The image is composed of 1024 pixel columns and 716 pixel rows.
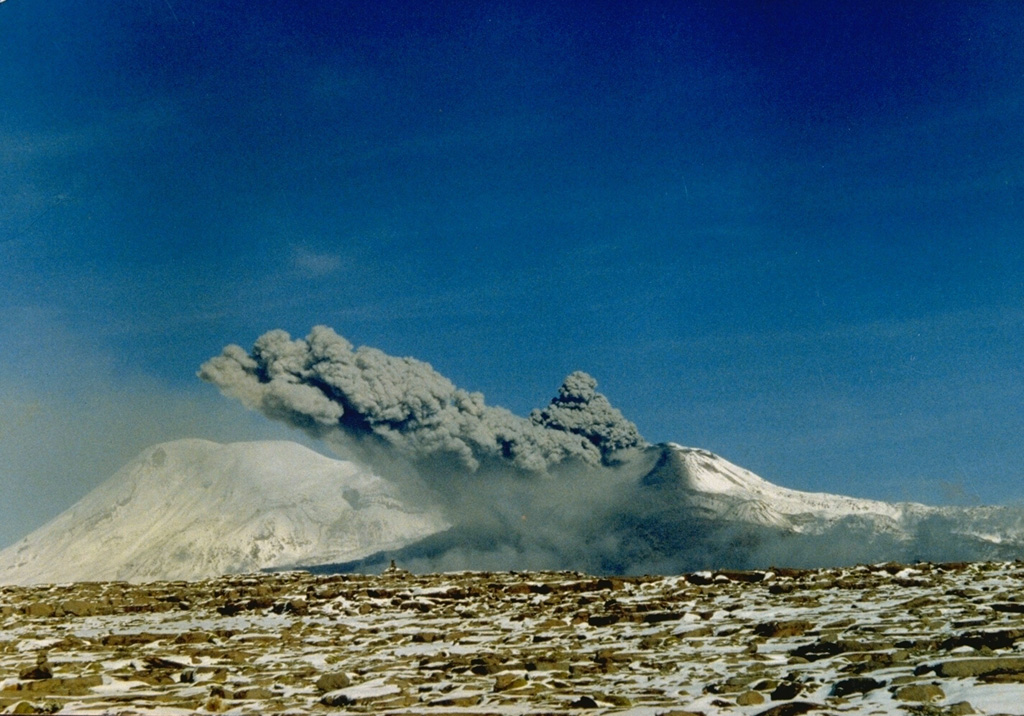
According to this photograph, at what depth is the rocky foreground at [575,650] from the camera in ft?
52.6

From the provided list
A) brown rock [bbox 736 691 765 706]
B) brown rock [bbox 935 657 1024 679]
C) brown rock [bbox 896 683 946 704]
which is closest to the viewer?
brown rock [bbox 896 683 946 704]

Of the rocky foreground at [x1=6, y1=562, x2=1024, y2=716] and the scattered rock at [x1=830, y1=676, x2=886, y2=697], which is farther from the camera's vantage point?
the rocky foreground at [x1=6, y1=562, x2=1024, y2=716]

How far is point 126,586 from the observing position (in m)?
57.1

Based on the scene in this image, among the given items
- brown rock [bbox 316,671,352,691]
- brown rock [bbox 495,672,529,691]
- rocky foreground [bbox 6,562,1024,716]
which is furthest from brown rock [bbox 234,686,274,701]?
brown rock [bbox 495,672,529,691]

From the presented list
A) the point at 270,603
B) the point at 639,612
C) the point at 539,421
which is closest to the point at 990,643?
the point at 639,612

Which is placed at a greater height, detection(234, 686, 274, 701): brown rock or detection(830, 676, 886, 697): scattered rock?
detection(234, 686, 274, 701): brown rock

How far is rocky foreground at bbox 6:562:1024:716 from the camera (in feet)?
52.6

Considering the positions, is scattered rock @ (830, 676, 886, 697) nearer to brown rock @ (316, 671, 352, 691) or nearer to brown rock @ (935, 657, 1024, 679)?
brown rock @ (935, 657, 1024, 679)

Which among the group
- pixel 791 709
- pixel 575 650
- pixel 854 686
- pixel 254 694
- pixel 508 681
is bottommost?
pixel 791 709

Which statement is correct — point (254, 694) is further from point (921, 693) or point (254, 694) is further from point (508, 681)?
→ point (921, 693)

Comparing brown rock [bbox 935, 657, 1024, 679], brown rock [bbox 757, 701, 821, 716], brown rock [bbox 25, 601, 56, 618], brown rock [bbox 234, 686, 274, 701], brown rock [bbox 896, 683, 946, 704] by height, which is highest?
brown rock [bbox 25, 601, 56, 618]

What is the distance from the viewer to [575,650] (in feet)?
74.4

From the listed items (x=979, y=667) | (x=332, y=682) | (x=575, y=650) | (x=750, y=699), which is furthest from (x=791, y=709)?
(x=332, y=682)

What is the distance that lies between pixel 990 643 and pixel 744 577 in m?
16.6
